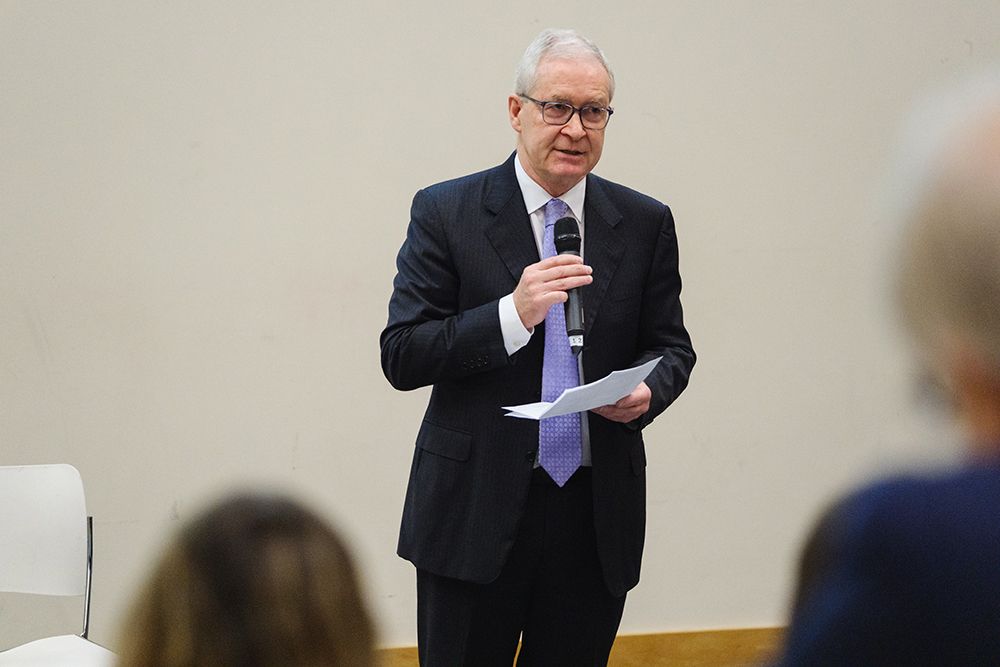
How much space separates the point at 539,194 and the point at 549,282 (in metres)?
0.35

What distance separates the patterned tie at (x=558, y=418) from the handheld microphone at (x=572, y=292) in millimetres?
82

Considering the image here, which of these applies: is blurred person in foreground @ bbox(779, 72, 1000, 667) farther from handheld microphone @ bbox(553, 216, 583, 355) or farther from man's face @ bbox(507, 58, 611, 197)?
man's face @ bbox(507, 58, 611, 197)

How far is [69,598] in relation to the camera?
3928 mm

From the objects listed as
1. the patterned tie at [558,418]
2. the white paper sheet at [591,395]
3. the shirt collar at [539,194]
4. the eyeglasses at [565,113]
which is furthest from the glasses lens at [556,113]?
the white paper sheet at [591,395]

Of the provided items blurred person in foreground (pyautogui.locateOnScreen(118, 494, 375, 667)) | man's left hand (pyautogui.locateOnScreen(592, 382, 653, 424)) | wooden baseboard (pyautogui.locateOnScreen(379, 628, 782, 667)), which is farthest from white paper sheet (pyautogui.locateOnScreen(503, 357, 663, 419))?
wooden baseboard (pyautogui.locateOnScreen(379, 628, 782, 667))

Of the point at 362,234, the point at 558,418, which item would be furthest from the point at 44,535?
the point at 362,234

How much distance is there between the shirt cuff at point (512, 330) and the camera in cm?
249

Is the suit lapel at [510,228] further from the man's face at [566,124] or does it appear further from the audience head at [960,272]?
the audience head at [960,272]

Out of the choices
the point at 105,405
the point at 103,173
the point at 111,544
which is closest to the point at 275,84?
the point at 103,173

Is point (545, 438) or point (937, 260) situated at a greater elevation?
point (937, 260)

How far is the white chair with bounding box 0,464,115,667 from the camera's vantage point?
3033 mm

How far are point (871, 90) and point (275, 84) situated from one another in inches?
86.6

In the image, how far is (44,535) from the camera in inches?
120

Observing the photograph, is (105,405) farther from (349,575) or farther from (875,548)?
(875,548)
